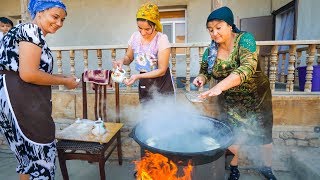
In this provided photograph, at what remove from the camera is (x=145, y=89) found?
2947 millimetres

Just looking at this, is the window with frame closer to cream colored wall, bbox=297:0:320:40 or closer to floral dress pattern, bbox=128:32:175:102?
cream colored wall, bbox=297:0:320:40

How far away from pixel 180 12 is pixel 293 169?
6.35m

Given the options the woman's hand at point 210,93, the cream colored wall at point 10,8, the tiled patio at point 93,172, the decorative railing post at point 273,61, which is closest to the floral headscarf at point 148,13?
the woman's hand at point 210,93

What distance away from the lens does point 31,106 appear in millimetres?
1841

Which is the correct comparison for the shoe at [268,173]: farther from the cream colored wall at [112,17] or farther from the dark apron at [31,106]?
the cream colored wall at [112,17]

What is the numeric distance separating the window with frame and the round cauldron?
6181mm

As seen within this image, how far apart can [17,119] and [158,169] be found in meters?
1.19

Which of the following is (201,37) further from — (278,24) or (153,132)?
(153,132)

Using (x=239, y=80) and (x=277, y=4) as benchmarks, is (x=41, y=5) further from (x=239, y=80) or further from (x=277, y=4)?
(x=277, y=4)

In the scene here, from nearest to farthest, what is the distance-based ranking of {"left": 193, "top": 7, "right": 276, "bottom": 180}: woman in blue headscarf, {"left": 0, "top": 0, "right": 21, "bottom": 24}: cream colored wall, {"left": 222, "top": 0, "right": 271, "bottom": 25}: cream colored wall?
{"left": 193, "top": 7, "right": 276, "bottom": 180}: woman in blue headscarf → {"left": 222, "top": 0, "right": 271, "bottom": 25}: cream colored wall → {"left": 0, "top": 0, "right": 21, "bottom": 24}: cream colored wall

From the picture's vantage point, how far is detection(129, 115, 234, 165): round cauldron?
2.01 metres

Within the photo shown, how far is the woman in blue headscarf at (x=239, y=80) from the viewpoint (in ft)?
7.07

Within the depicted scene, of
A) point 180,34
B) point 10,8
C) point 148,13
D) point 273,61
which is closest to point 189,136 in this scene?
point 148,13

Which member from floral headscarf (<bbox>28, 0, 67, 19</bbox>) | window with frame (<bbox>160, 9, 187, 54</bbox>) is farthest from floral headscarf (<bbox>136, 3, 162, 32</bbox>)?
window with frame (<bbox>160, 9, 187, 54</bbox>)
